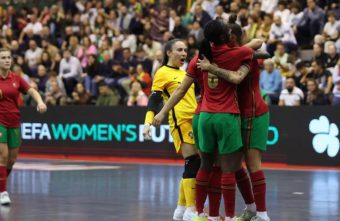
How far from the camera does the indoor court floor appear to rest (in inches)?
478

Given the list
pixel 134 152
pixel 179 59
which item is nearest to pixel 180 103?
pixel 179 59

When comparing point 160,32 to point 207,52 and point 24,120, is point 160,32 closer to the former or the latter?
point 24,120

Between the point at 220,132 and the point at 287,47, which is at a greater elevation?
the point at 287,47

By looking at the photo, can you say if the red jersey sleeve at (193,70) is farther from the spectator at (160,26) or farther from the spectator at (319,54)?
the spectator at (160,26)

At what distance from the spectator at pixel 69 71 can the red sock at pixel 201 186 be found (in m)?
17.7

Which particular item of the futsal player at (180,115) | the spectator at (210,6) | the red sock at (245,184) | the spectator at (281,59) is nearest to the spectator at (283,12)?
the spectator at (281,59)

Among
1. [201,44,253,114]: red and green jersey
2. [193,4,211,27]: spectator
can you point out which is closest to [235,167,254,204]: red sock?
[201,44,253,114]: red and green jersey

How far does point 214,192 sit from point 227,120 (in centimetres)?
89

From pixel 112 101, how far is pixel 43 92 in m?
3.06

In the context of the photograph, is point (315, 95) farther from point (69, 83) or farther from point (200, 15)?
point (69, 83)

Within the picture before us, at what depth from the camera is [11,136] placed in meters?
14.0

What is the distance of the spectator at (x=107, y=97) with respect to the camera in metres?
26.1

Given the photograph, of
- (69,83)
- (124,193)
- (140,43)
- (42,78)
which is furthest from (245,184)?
(42,78)

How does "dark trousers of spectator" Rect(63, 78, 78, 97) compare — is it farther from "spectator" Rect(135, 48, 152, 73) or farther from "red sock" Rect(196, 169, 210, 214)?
"red sock" Rect(196, 169, 210, 214)
